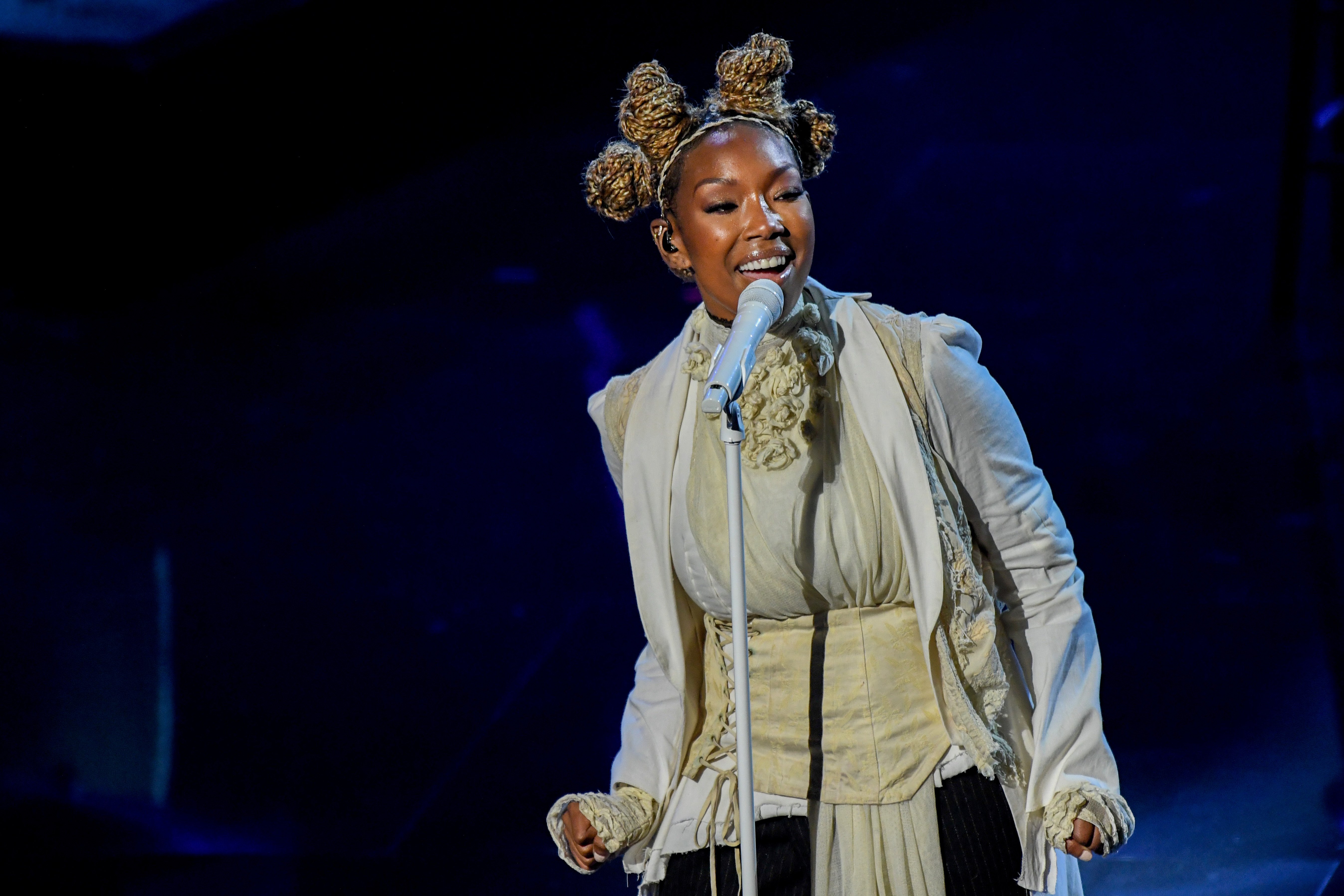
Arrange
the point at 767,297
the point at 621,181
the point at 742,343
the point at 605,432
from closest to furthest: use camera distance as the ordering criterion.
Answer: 1. the point at 742,343
2. the point at 767,297
3. the point at 621,181
4. the point at 605,432

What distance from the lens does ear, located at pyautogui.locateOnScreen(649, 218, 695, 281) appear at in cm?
163

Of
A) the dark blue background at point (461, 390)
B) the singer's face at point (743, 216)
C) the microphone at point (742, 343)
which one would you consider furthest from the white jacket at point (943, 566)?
the dark blue background at point (461, 390)

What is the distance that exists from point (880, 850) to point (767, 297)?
602 millimetres

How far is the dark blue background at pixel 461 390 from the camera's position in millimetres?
2467

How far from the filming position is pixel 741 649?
1.26 metres

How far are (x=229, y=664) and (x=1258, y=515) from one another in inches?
73.7

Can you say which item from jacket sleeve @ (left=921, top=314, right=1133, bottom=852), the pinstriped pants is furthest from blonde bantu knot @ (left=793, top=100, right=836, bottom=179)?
the pinstriped pants

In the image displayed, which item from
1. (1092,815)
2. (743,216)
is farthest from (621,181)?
(1092,815)

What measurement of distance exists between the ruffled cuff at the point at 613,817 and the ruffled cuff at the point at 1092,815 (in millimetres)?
447

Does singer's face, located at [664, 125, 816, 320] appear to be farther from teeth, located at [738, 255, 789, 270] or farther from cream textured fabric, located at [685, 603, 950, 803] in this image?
cream textured fabric, located at [685, 603, 950, 803]

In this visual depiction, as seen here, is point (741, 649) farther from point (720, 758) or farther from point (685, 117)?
point (685, 117)

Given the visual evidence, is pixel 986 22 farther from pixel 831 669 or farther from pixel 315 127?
pixel 831 669

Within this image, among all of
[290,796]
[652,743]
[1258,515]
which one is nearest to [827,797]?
[652,743]

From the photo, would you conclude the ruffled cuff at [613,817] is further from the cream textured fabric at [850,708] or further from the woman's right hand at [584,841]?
the cream textured fabric at [850,708]
